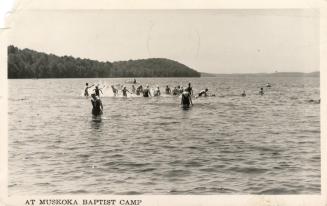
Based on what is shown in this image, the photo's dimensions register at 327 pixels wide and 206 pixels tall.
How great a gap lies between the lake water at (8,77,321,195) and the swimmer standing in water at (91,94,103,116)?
44 mm

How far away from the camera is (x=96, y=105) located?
345cm

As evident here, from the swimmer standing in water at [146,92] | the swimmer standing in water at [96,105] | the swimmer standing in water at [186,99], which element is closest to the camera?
the swimmer standing in water at [96,105]

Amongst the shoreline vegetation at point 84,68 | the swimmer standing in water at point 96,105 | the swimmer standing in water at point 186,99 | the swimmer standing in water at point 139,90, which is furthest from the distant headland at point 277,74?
the swimmer standing in water at point 139,90

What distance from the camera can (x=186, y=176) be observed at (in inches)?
123

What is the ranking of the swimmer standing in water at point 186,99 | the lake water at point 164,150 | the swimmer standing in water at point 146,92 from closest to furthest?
the lake water at point 164,150
the swimmer standing in water at point 186,99
the swimmer standing in water at point 146,92

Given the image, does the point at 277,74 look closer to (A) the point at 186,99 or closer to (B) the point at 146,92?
(A) the point at 186,99

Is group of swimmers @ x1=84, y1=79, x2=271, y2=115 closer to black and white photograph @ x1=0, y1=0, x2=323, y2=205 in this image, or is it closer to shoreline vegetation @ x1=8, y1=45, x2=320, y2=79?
black and white photograph @ x1=0, y1=0, x2=323, y2=205

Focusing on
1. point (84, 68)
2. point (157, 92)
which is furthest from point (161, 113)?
point (157, 92)

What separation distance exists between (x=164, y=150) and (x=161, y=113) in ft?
1.16

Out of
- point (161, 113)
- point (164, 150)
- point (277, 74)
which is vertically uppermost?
point (277, 74)

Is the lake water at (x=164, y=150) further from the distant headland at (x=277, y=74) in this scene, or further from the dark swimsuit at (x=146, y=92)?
the dark swimsuit at (x=146, y=92)

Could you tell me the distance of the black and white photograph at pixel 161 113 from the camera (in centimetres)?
312

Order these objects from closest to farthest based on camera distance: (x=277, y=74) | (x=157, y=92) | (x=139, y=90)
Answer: (x=277, y=74)
(x=139, y=90)
(x=157, y=92)

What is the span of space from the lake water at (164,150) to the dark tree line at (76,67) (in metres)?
0.10
